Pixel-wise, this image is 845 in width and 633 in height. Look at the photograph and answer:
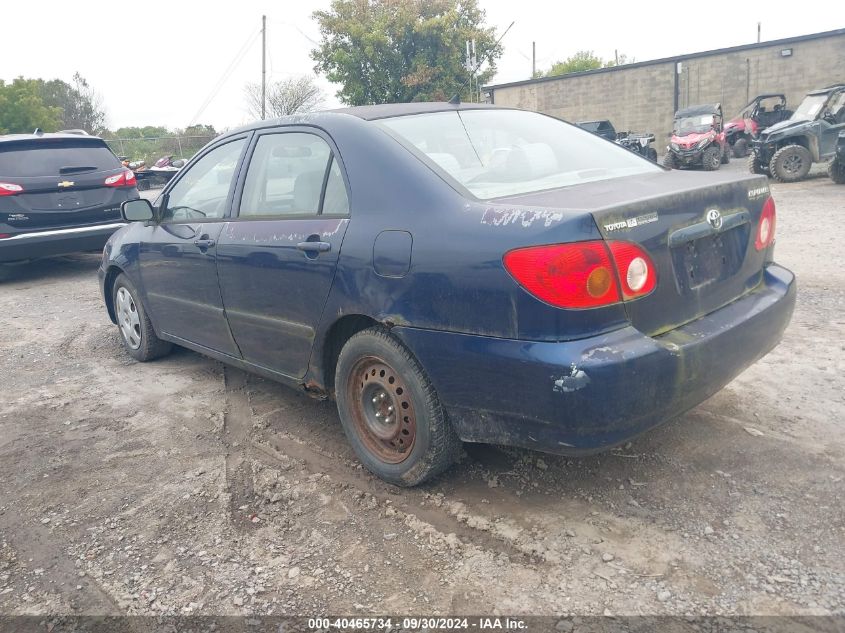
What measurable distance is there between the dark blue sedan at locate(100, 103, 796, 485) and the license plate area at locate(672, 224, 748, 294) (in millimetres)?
10

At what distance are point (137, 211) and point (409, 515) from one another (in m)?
2.78

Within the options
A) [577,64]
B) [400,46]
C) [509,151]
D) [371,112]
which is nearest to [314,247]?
[371,112]

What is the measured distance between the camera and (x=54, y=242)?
26.5 ft

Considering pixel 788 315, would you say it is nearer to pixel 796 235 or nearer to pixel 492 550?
pixel 492 550

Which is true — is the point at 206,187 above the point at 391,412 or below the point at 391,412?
above

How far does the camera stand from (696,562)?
241 centimetres

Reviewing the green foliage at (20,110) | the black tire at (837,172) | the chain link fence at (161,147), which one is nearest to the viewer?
the black tire at (837,172)

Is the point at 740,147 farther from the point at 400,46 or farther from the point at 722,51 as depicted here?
the point at 400,46

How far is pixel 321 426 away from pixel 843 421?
2620 mm

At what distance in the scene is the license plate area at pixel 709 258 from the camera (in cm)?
263

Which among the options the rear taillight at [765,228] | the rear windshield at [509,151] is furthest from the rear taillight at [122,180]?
the rear taillight at [765,228]

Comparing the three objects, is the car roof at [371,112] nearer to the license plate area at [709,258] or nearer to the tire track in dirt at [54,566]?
the license plate area at [709,258]

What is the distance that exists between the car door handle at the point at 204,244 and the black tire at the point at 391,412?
119 cm

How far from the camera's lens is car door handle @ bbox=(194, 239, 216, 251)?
3.82 metres
